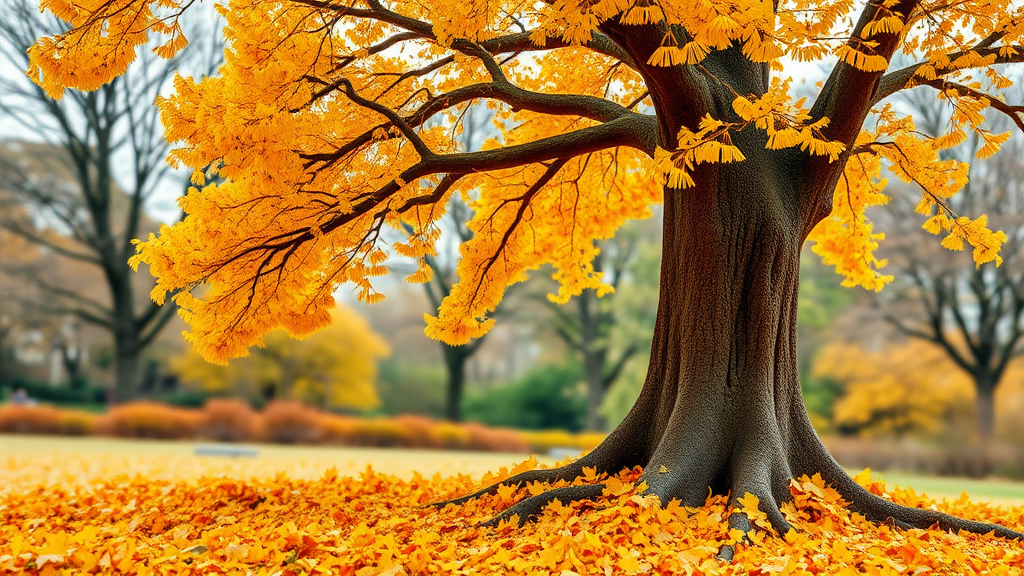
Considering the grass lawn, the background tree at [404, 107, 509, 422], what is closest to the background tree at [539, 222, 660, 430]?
the background tree at [404, 107, 509, 422]

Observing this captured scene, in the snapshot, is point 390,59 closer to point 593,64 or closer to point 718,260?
point 593,64

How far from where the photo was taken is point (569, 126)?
7754mm

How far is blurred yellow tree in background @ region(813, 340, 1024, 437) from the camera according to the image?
2300 centimetres

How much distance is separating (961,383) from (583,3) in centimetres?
2391

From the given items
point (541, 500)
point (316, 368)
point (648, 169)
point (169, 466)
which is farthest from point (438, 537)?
point (316, 368)

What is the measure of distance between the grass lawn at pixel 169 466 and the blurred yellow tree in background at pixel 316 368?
11645mm

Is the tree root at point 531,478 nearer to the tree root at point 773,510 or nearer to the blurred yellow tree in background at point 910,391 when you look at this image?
the tree root at point 773,510

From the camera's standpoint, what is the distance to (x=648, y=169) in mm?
5645

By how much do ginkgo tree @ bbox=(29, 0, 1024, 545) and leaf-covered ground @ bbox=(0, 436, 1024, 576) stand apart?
8.8 inches

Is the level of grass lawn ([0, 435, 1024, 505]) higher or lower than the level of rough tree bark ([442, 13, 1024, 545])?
lower

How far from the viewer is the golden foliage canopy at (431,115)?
14.4 feet

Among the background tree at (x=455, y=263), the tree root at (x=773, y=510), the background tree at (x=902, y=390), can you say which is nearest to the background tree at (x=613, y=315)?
the background tree at (x=455, y=263)

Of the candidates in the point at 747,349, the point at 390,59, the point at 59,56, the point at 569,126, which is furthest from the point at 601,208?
the point at 59,56

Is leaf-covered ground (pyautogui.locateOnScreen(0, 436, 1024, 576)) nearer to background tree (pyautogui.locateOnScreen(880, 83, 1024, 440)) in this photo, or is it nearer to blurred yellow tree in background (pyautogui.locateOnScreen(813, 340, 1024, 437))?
background tree (pyautogui.locateOnScreen(880, 83, 1024, 440))
